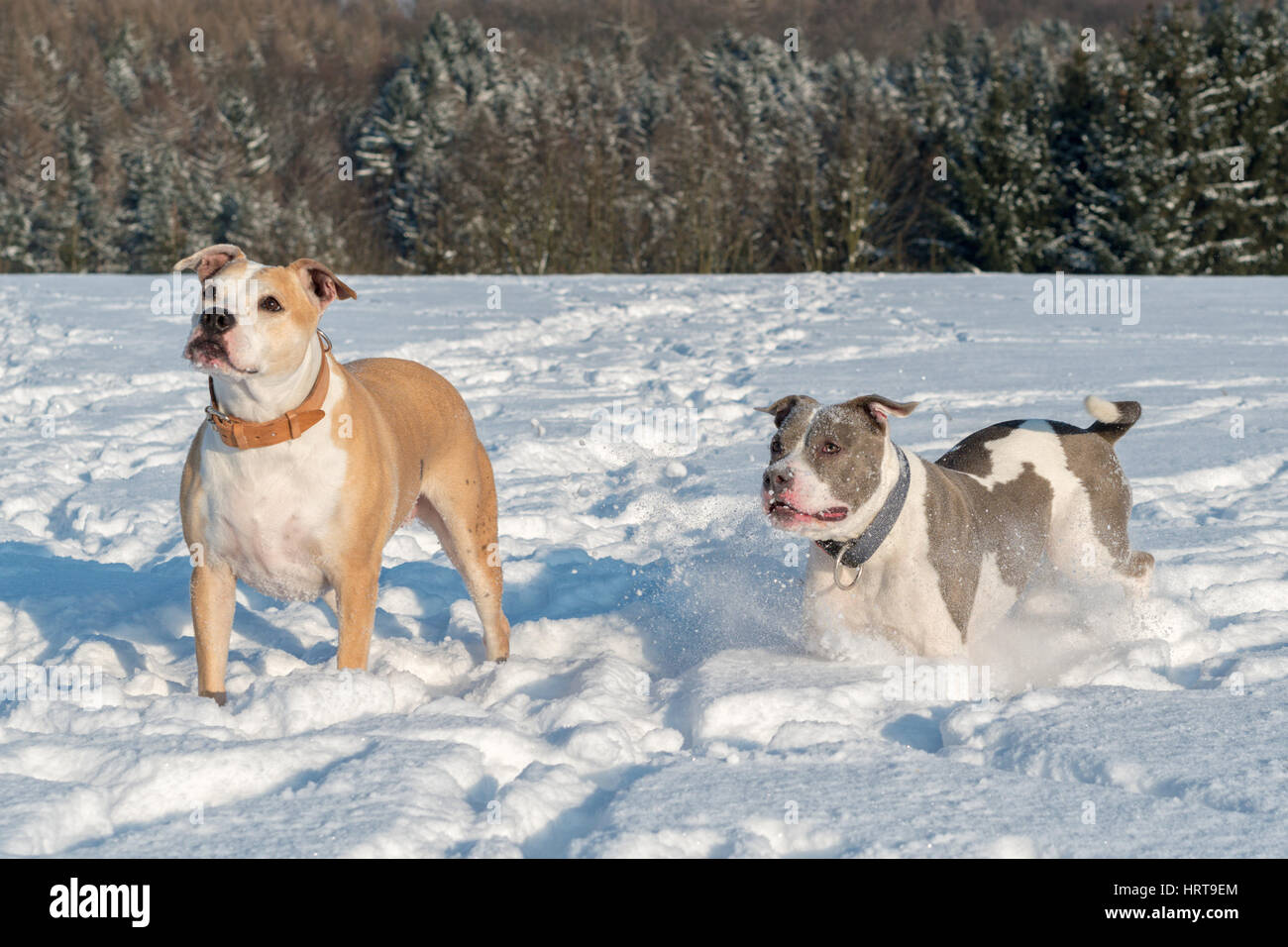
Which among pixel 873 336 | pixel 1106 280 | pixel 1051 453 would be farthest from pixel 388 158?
pixel 1051 453

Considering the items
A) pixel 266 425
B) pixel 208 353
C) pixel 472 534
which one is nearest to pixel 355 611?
pixel 266 425

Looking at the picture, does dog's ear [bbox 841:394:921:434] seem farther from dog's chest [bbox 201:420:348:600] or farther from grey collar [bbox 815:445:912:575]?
dog's chest [bbox 201:420:348:600]

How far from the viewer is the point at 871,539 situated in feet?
14.0

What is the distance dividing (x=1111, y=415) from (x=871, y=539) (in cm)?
149

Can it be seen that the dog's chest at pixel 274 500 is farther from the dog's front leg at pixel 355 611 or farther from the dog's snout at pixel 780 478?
the dog's snout at pixel 780 478

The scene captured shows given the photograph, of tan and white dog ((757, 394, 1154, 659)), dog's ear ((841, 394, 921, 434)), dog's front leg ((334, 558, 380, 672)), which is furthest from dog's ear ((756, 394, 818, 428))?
dog's front leg ((334, 558, 380, 672))

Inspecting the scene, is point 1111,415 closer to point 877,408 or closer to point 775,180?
point 877,408

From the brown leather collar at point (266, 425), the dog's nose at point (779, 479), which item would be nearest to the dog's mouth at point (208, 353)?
the brown leather collar at point (266, 425)

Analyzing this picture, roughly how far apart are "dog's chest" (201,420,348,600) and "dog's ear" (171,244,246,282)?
557 mm

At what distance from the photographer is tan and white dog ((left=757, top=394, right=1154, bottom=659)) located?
421 centimetres

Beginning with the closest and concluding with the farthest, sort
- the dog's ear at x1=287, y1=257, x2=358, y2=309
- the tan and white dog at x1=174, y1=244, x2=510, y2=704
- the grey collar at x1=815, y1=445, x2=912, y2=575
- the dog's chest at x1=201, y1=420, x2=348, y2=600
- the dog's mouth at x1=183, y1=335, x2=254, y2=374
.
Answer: the dog's mouth at x1=183, y1=335, x2=254, y2=374 → the tan and white dog at x1=174, y1=244, x2=510, y2=704 → the dog's chest at x1=201, y1=420, x2=348, y2=600 → the dog's ear at x1=287, y1=257, x2=358, y2=309 → the grey collar at x1=815, y1=445, x2=912, y2=575

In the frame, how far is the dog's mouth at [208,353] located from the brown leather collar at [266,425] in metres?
0.21

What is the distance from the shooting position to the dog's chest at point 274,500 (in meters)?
3.77
